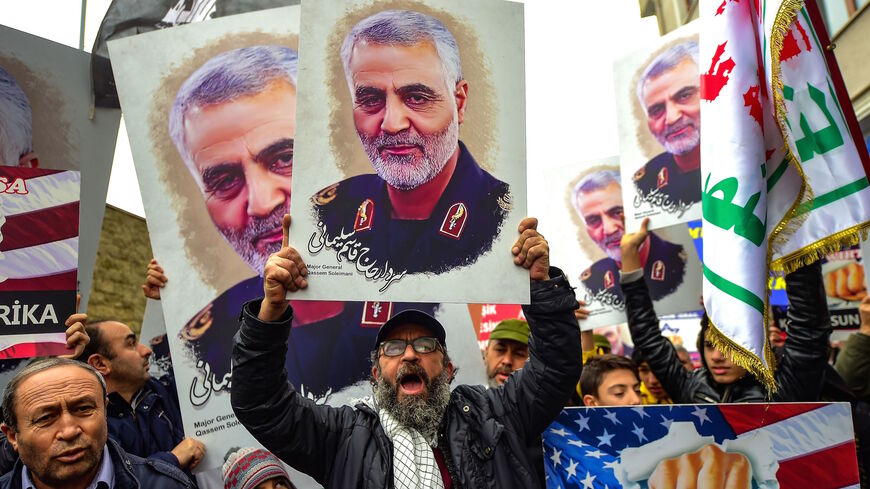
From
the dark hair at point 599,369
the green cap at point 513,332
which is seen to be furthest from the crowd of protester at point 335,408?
the green cap at point 513,332

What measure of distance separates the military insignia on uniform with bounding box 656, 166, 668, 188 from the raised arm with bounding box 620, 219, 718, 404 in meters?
0.52

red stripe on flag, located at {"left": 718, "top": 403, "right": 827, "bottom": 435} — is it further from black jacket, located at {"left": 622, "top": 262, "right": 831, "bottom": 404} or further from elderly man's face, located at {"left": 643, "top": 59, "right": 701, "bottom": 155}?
elderly man's face, located at {"left": 643, "top": 59, "right": 701, "bottom": 155}

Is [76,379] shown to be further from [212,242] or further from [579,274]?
[579,274]

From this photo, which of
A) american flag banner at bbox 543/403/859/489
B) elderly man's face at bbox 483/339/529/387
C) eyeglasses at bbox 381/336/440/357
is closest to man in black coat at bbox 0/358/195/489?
eyeglasses at bbox 381/336/440/357

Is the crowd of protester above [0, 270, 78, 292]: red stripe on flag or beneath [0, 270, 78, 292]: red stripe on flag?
beneath

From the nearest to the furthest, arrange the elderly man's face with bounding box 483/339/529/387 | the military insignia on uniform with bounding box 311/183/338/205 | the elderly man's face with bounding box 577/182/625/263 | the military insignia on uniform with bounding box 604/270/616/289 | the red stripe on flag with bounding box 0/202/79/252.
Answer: the military insignia on uniform with bounding box 311/183/338/205, the red stripe on flag with bounding box 0/202/79/252, the elderly man's face with bounding box 483/339/529/387, the military insignia on uniform with bounding box 604/270/616/289, the elderly man's face with bounding box 577/182/625/263

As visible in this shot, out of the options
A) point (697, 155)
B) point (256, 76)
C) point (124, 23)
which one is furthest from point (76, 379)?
point (697, 155)

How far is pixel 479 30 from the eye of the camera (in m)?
2.61

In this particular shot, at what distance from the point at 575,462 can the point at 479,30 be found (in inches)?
61.6

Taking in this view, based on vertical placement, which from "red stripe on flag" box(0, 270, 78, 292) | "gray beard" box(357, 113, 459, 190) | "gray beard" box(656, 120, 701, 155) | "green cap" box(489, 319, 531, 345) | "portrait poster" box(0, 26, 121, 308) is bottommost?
"red stripe on flag" box(0, 270, 78, 292)

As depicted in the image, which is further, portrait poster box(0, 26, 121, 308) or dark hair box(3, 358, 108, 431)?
portrait poster box(0, 26, 121, 308)

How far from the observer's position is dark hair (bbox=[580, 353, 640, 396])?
3828mm

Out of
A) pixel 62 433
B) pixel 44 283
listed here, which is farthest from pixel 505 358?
pixel 62 433

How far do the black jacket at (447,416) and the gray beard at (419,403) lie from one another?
0.05 m
